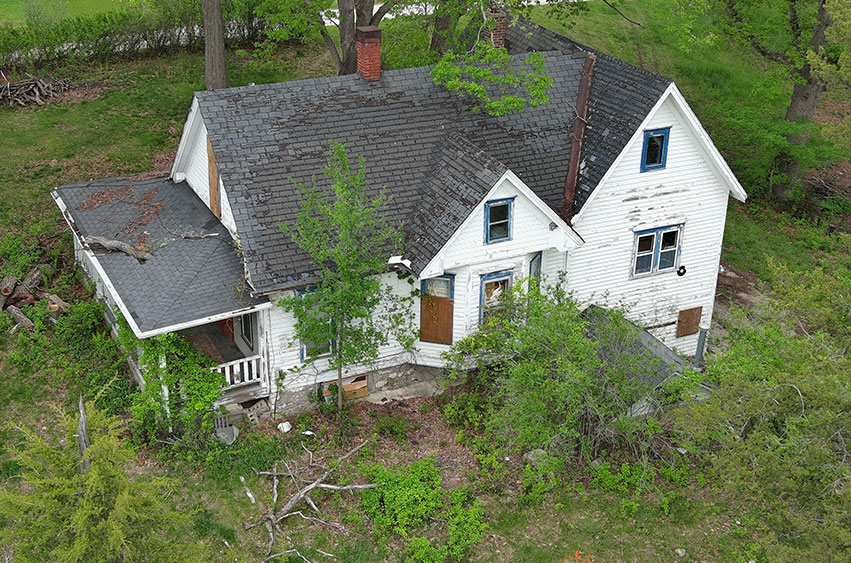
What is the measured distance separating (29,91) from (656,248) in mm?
24389

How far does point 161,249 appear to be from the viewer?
20.8 metres

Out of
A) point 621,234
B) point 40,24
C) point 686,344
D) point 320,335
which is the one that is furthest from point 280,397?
point 40,24

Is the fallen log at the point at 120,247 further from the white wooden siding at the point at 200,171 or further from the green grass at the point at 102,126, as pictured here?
the green grass at the point at 102,126

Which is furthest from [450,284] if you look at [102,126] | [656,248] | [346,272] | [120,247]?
[102,126]

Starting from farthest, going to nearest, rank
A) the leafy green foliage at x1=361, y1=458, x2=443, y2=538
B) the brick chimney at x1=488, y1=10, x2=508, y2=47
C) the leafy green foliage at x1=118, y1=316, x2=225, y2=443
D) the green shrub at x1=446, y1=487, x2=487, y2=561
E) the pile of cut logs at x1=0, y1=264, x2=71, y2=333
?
the brick chimney at x1=488, y1=10, x2=508, y2=47
the pile of cut logs at x1=0, y1=264, x2=71, y2=333
the leafy green foliage at x1=118, y1=316, x2=225, y2=443
the leafy green foliage at x1=361, y1=458, x2=443, y2=538
the green shrub at x1=446, y1=487, x2=487, y2=561

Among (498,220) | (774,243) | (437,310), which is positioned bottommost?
(774,243)

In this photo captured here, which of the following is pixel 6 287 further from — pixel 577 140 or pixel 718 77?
pixel 718 77

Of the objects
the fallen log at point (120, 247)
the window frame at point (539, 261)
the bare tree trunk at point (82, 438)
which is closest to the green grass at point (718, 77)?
the window frame at point (539, 261)

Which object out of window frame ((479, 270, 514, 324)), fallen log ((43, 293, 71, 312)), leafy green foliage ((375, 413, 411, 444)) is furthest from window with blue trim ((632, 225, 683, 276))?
fallen log ((43, 293, 71, 312))

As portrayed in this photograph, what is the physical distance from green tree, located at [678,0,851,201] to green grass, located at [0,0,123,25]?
2619 centimetres

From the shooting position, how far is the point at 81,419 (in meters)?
13.1

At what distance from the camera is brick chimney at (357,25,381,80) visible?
862 inches

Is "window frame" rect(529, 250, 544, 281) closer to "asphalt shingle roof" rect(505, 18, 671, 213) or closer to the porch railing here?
"asphalt shingle roof" rect(505, 18, 671, 213)

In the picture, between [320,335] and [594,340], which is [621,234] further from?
[320,335]
